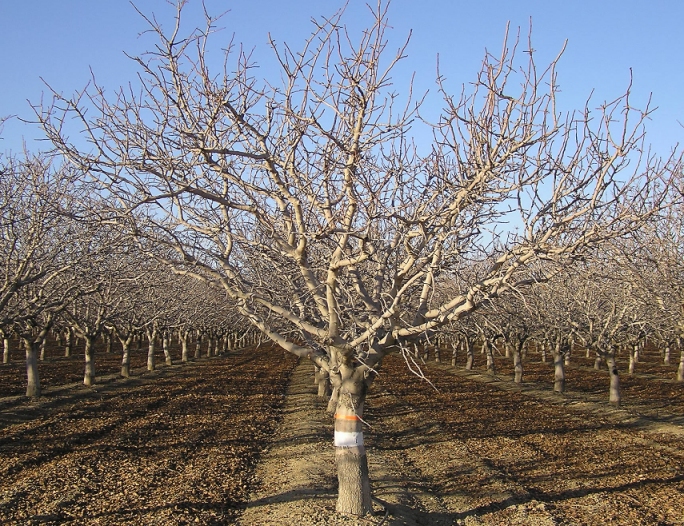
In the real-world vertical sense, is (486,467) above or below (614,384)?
below

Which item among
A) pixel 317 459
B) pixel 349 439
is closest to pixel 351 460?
pixel 349 439

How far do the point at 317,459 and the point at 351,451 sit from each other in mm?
4915

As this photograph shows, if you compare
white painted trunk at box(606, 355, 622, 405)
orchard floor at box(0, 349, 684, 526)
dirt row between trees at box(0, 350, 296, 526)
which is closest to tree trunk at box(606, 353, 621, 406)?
white painted trunk at box(606, 355, 622, 405)

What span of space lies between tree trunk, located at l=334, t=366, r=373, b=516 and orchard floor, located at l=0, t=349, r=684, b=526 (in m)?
0.25

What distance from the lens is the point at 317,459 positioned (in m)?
11.8

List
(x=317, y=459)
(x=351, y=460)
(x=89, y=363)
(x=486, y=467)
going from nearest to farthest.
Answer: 1. (x=351, y=460)
2. (x=486, y=467)
3. (x=317, y=459)
4. (x=89, y=363)

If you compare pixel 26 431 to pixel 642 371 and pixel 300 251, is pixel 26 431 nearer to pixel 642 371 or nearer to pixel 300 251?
pixel 300 251

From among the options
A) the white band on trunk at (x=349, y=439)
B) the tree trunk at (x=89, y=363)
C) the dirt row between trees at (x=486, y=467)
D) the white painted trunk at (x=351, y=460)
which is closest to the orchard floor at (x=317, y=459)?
the dirt row between trees at (x=486, y=467)

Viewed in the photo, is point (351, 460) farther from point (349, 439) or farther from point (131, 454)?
point (131, 454)

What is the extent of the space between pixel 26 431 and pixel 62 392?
25.6 feet

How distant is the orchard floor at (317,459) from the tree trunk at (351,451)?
0.83 ft

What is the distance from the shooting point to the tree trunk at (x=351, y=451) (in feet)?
23.7

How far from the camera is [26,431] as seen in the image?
14.8 meters

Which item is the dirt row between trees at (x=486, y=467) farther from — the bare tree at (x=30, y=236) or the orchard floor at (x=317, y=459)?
the bare tree at (x=30, y=236)
